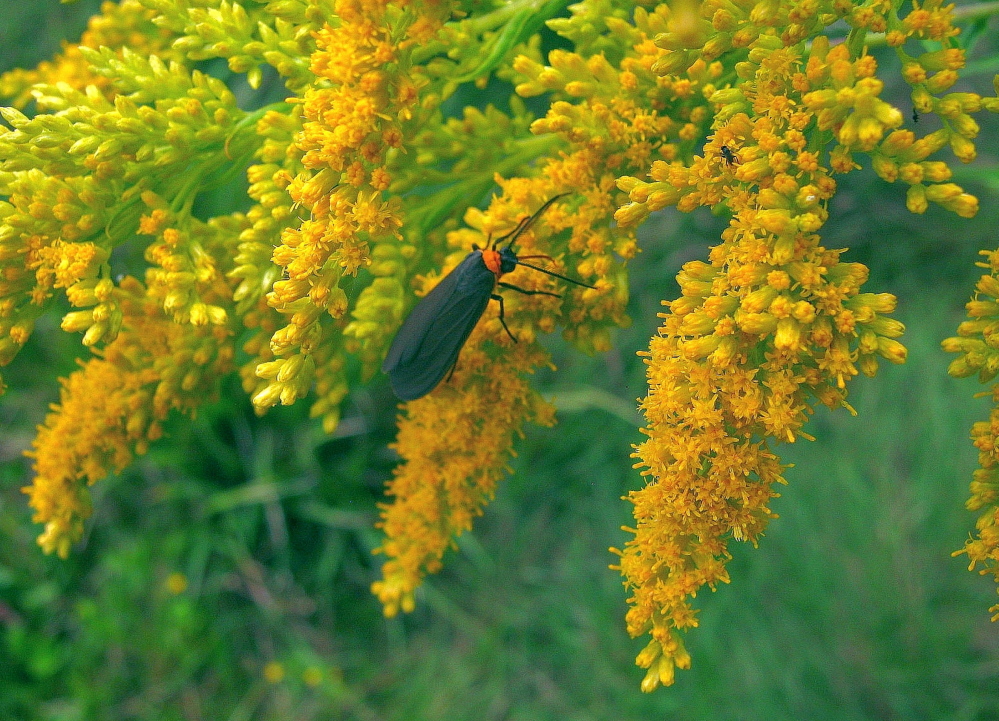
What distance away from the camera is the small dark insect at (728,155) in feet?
4.87

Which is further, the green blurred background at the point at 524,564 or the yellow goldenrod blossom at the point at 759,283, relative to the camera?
the green blurred background at the point at 524,564

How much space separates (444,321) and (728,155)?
0.67m

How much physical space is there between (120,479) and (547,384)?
2.53 m

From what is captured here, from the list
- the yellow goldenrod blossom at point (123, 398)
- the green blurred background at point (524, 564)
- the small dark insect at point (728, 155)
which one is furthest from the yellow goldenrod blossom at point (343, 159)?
the green blurred background at point (524, 564)

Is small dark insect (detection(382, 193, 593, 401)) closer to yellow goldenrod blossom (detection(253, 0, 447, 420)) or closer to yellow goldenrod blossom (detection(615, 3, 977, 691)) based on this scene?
yellow goldenrod blossom (detection(253, 0, 447, 420))

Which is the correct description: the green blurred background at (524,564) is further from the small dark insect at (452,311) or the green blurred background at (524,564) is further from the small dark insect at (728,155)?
the small dark insect at (728,155)

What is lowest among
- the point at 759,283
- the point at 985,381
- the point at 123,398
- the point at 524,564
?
the point at 524,564

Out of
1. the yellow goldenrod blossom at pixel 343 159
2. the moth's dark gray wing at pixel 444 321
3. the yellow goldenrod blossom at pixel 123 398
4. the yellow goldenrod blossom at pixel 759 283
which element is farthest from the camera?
the yellow goldenrod blossom at pixel 123 398

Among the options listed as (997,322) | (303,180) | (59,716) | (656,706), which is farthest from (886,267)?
(59,716)

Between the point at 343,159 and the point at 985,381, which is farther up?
the point at 343,159

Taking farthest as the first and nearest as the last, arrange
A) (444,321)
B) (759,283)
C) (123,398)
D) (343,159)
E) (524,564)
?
(524,564) → (123,398) → (444,321) → (343,159) → (759,283)

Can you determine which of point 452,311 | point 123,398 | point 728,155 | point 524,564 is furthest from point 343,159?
point 524,564

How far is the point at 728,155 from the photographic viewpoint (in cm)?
151

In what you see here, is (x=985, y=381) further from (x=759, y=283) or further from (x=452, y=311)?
(x=452, y=311)
